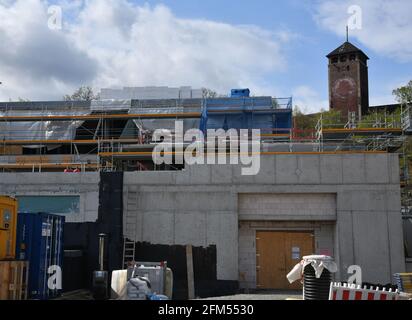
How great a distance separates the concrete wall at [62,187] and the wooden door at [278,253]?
763cm

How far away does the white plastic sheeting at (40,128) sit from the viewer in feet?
139

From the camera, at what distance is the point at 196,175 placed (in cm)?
2269

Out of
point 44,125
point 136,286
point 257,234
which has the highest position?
point 44,125

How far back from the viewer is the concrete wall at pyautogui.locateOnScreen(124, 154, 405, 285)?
2164 centimetres

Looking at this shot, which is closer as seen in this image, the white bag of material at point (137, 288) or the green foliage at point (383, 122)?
the white bag of material at point (137, 288)

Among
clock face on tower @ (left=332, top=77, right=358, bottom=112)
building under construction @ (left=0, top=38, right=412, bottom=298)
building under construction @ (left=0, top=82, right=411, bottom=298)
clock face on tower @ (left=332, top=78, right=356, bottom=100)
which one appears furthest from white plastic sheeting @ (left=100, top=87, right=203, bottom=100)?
clock face on tower @ (left=332, top=78, right=356, bottom=100)

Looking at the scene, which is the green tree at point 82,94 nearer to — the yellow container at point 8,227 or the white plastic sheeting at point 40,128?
the white plastic sheeting at point 40,128

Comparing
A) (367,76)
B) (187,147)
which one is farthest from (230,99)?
(367,76)

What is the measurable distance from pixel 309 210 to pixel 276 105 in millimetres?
19225

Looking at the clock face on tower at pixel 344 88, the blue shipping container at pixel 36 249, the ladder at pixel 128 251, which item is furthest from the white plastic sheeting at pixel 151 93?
the clock face on tower at pixel 344 88

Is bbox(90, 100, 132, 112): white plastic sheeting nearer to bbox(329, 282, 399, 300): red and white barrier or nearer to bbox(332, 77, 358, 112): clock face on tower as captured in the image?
bbox(329, 282, 399, 300): red and white barrier

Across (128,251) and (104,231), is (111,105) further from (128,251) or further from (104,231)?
(128,251)

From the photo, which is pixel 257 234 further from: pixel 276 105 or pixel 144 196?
pixel 276 105

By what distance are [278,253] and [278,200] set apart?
2.34 metres
